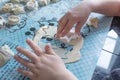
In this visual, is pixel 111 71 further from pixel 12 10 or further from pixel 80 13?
pixel 12 10

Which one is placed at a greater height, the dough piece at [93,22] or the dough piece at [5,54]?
the dough piece at [93,22]

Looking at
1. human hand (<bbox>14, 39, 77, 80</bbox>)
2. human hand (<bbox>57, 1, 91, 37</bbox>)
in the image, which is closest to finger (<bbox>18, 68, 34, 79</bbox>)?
human hand (<bbox>14, 39, 77, 80</bbox>)

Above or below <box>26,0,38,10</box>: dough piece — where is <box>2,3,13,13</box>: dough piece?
below

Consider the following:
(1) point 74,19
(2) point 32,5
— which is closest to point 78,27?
(1) point 74,19

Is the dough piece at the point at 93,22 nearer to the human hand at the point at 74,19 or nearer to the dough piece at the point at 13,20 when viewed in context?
the human hand at the point at 74,19

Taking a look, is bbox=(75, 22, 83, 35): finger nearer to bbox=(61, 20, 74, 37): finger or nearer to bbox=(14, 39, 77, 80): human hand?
bbox=(61, 20, 74, 37): finger

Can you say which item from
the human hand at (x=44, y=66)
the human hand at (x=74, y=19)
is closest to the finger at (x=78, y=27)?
the human hand at (x=74, y=19)

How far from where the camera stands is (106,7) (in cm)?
62

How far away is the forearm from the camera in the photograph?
2.01ft

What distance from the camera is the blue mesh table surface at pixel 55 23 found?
48 cm

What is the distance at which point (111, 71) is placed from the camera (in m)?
0.50

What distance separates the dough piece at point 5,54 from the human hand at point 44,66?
3 centimetres

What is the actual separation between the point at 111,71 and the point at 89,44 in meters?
0.09

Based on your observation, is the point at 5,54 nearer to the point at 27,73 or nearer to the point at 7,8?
the point at 27,73
